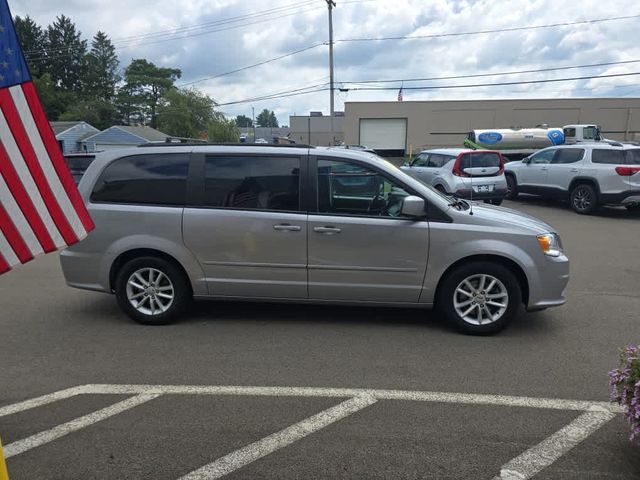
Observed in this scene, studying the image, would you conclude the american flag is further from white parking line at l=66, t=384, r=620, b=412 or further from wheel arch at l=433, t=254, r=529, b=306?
wheel arch at l=433, t=254, r=529, b=306

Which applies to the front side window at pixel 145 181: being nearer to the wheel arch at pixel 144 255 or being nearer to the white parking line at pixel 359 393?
the wheel arch at pixel 144 255

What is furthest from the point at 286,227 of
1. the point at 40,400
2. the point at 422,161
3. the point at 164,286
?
the point at 422,161

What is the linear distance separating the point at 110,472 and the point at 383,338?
2743 mm

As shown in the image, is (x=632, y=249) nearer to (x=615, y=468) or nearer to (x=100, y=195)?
(x=615, y=468)

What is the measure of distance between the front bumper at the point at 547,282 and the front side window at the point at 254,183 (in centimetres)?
234

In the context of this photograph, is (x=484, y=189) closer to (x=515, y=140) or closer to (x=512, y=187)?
(x=512, y=187)

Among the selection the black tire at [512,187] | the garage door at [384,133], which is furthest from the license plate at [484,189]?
the garage door at [384,133]

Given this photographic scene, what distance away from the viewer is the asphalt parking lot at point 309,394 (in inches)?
120

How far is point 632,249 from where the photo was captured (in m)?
9.50

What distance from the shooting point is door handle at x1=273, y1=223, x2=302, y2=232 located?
5113 mm

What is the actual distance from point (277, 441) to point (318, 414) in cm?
42

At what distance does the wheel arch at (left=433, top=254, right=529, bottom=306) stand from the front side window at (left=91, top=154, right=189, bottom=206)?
2.67m

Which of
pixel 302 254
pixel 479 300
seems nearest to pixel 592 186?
pixel 479 300

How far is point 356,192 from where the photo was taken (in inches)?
→ 206
